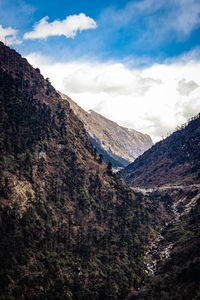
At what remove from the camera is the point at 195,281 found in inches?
1946

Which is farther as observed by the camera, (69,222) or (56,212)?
(69,222)

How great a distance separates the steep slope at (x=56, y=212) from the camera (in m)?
67.8

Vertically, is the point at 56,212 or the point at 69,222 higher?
the point at 56,212

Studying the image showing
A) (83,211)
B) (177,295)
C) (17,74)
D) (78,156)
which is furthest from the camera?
(17,74)

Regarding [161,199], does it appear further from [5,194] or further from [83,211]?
[5,194]

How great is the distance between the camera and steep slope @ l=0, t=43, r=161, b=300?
67.8 m

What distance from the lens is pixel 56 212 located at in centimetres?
9569

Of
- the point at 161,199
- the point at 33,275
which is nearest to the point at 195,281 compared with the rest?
the point at 33,275

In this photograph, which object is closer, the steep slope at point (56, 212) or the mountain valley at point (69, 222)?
the mountain valley at point (69, 222)

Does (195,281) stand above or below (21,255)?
above

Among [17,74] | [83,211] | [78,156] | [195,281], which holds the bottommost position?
[83,211]

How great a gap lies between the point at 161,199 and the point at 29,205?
13024 cm

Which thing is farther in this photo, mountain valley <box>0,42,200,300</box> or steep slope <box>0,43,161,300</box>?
steep slope <box>0,43,161,300</box>

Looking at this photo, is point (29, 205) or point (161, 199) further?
point (161, 199)
